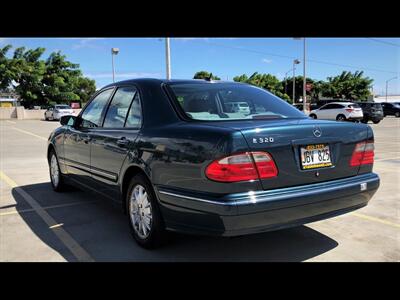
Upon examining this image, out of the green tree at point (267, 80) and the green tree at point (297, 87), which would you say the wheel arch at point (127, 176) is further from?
the green tree at point (297, 87)

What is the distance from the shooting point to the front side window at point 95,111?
4.89 m

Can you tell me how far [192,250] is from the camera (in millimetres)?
3785

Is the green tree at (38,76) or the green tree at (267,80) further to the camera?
the green tree at (267,80)

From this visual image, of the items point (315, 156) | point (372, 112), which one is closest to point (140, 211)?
point (315, 156)

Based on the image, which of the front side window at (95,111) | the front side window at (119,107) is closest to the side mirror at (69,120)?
the front side window at (95,111)

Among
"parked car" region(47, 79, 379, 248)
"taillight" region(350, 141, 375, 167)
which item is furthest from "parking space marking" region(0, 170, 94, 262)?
"taillight" region(350, 141, 375, 167)

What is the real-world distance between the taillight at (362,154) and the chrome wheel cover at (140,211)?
190 centimetres

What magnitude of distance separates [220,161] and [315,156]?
2.87 ft

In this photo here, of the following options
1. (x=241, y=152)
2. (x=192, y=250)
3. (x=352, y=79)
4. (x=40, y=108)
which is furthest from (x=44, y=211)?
(x=352, y=79)
